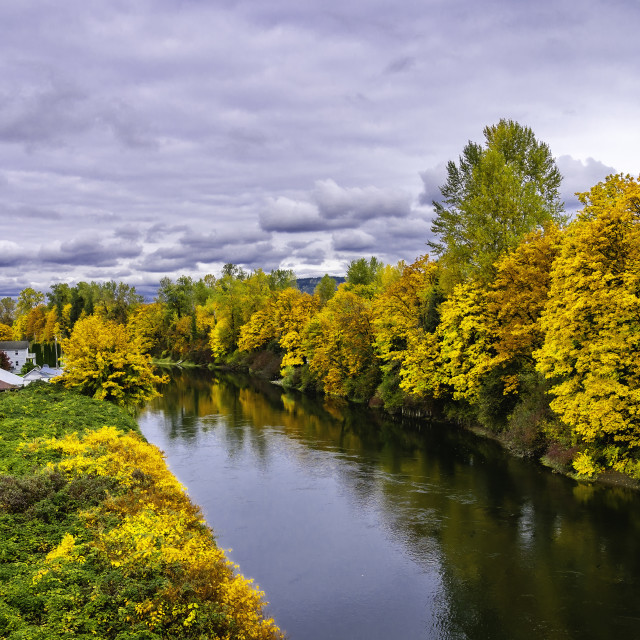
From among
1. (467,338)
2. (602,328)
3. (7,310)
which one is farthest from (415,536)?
(7,310)

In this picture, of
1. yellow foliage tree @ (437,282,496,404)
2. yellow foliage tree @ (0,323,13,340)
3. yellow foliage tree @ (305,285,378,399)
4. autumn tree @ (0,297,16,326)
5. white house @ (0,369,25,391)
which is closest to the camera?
yellow foliage tree @ (437,282,496,404)

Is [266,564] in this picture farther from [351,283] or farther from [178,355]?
[178,355]

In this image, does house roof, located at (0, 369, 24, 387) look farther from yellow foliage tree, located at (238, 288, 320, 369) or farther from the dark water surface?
yellow foliage tree, located at (238, 288, 320, 369)

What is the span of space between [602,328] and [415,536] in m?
13.7

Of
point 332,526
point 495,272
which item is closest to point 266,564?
point 332,526

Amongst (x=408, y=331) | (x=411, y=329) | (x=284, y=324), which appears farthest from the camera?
(x=284, y=324)

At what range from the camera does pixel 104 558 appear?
11891mm

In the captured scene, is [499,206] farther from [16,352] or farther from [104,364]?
[16,352]

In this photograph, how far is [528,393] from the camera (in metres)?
36.1

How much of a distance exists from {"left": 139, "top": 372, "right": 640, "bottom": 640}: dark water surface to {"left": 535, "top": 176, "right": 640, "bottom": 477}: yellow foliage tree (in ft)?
10.4

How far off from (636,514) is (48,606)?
2354 centimetres

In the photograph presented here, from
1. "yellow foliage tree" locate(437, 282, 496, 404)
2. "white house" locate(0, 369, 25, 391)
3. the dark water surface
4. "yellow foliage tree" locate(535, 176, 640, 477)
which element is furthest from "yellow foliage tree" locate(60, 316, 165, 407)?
"yellow foliage tree" locate(535, 176, 640, 477)

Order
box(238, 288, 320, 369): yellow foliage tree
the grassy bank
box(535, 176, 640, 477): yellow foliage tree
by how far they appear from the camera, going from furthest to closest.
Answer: box(238, 288, 320, 369): yellow foliage tree, box(535, 176, 640, 477): yellow foliage tree, the grassy bank

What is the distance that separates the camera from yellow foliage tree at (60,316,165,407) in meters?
38.0
